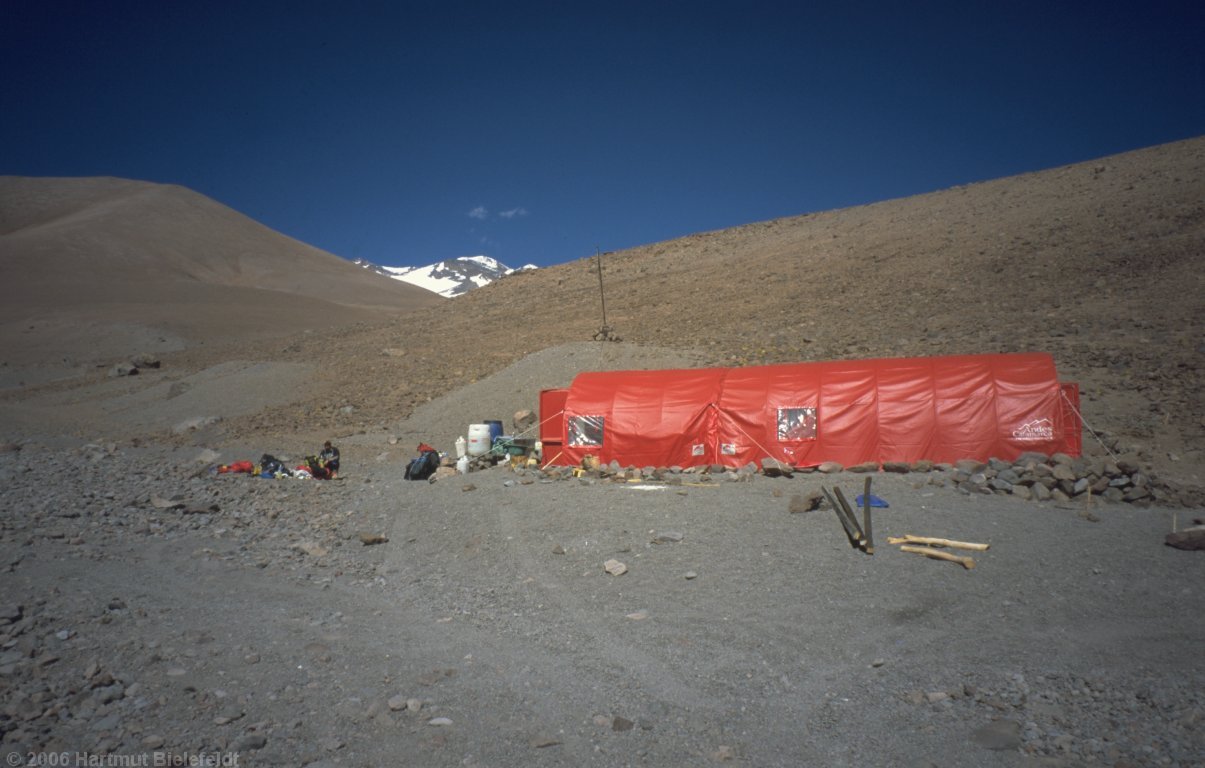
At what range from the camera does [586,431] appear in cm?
1412

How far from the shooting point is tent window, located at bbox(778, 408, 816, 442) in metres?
12.9

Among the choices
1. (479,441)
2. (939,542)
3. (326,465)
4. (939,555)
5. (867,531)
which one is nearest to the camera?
(939,555)

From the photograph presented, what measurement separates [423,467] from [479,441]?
1.58 metres

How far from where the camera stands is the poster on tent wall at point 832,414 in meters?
12.0

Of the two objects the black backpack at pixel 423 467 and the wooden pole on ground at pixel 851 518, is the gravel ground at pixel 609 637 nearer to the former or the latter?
the wooden pole on ground at pixel 851 518

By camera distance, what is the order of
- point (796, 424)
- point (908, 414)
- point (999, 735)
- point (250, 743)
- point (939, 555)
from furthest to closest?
point (796, 424), point (908, 414), point (939, 555), point (999, 735), point (250, 743)

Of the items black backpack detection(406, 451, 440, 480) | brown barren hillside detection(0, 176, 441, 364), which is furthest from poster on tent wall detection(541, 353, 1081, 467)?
brown barren hillside detection(0, 176, 441, 364)

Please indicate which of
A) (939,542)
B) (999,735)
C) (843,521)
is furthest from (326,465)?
(999,735)

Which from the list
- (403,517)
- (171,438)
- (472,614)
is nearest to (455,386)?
(171,438)

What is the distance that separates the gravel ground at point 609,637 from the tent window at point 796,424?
2794 mm

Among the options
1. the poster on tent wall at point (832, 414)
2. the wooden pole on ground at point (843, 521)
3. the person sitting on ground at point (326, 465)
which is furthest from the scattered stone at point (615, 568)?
the person sitting on ground at point (326, 465)

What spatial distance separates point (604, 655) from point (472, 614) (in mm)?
1689

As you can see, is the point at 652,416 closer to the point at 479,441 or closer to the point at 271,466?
the point at 479,441

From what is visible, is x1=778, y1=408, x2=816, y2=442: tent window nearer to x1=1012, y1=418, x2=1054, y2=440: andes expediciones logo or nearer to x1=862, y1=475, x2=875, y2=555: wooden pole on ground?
x1=1012, y1=418, x2=1054, y2=440: andes expediciones logo
